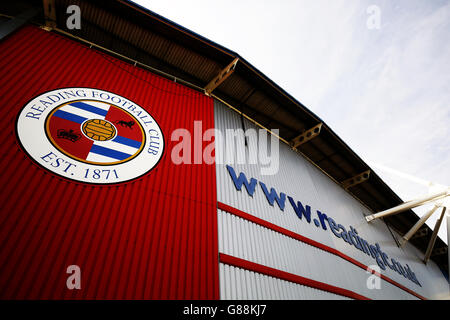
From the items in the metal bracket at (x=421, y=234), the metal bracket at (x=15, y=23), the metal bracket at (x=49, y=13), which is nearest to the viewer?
the metal bracket at (x=15, y=23)

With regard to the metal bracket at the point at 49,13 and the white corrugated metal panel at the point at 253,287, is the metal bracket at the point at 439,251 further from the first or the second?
the metal bracket at the point at 49,13

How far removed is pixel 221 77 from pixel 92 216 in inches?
281

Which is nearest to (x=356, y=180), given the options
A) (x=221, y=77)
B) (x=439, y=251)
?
(x=221, y=77)

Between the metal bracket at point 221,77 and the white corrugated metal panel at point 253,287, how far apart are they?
700 centimetres

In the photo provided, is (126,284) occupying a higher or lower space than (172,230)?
lower

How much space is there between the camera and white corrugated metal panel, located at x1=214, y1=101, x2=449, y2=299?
23.2ft

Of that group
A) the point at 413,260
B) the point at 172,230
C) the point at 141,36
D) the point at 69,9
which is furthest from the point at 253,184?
the point at 413,260

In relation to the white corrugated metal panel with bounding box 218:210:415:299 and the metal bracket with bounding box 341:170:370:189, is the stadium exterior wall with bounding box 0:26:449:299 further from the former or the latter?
the metal bracket with bounding box 341:170:370:189

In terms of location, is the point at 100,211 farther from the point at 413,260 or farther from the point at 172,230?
the point at 413,260

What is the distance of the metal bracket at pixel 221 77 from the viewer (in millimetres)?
9102

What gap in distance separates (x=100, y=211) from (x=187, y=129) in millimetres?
3806

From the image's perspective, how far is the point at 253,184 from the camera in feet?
27.5
